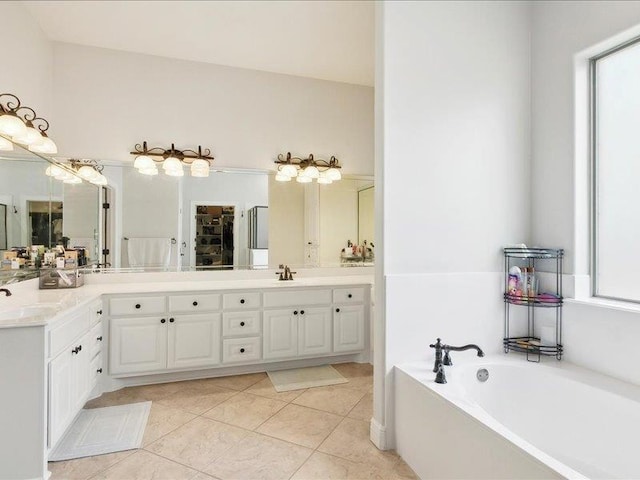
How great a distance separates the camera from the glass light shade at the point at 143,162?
319 cm

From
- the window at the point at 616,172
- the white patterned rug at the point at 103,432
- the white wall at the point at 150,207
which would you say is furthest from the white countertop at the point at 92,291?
the window at the point at 616,172

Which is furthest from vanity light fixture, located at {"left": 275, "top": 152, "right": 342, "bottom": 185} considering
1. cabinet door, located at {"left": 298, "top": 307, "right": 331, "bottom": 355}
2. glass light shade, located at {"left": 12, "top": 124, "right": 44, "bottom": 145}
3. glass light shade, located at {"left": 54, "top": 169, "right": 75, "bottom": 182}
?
glass light shade, located at {"left": 12, "top": 124, "right": 44, "bottom": 145}

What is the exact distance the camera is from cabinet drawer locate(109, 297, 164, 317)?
275cm

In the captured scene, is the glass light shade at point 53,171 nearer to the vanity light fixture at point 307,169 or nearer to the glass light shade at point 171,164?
the glass light shade at point 171,164

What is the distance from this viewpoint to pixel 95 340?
100.0 inches

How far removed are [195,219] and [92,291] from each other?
108cm

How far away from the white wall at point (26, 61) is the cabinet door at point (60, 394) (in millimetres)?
1792

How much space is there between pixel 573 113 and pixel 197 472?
2.91m

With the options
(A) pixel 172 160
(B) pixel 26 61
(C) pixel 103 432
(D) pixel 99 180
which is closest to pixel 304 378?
(C) pixel 103 432

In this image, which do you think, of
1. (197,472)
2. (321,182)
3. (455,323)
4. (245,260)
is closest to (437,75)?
(455,323)

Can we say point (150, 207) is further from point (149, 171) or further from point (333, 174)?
point (333, 174)

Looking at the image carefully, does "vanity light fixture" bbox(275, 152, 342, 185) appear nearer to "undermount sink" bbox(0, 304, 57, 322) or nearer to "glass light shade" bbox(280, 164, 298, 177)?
"glass light shade" bbox(280, 164, 298, 177)

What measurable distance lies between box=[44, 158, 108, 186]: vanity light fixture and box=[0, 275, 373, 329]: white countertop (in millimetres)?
908

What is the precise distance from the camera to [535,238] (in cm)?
236
